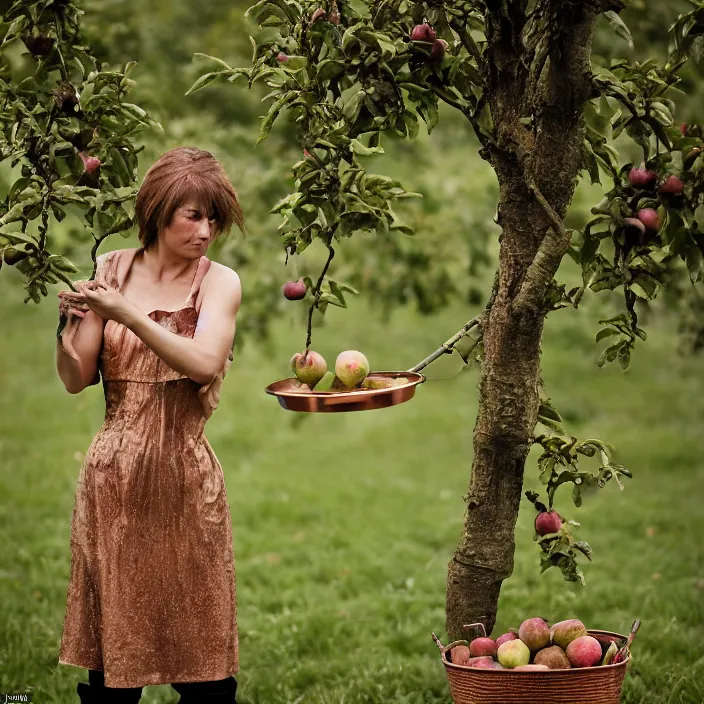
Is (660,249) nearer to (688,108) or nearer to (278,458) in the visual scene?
(688,108)

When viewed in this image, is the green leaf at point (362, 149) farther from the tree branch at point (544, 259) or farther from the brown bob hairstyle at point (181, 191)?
the tree branch at point (544, 259)

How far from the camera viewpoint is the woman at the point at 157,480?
2932mm

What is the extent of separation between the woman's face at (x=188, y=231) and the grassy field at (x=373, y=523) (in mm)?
848

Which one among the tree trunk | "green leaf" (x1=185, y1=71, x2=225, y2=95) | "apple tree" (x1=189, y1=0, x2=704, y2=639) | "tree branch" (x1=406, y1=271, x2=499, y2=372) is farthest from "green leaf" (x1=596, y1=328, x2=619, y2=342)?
"green leaf" (x1=185, y1=71, x2=225, y2=95)

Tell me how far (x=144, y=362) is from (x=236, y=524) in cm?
384

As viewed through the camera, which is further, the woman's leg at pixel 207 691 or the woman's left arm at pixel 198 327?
the woman's leg at pixel 207 691

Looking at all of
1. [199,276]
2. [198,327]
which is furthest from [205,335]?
[199,276]

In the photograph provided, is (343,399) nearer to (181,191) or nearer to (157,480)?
(157,480)

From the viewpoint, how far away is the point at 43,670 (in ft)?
→ 13.6


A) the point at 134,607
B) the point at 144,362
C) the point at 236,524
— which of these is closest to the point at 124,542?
the point at 134,607

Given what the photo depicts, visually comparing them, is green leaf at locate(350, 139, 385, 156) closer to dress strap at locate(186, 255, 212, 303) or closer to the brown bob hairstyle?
the brown bob hairstyle

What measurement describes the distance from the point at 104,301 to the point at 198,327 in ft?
1.02

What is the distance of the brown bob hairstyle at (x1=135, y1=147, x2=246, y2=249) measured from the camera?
289cm

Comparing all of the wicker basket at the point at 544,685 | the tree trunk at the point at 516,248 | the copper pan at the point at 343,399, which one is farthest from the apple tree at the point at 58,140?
the wicker basket at the point at 544,685
